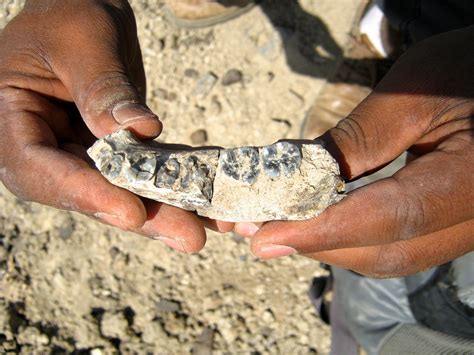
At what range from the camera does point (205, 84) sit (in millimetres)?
3631

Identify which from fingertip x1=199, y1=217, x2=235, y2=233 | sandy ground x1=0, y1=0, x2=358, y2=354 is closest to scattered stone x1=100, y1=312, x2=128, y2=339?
sandy ground x1=0, y1=0, x2=358, y2=354

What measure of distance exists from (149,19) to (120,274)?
1973 mm

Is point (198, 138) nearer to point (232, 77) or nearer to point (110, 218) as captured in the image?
point (232, 77)

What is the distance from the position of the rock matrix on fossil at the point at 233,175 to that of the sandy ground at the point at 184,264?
1.37 m

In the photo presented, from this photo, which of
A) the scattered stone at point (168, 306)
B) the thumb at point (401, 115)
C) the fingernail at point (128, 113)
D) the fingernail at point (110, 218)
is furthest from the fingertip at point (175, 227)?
the scattered stone at point (168, 306)

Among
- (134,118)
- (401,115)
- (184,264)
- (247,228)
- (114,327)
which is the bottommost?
(114,327)

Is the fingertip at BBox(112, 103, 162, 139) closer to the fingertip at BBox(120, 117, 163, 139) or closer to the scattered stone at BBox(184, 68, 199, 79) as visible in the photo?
the fingertip at BBox(120, 117, 163, 139)

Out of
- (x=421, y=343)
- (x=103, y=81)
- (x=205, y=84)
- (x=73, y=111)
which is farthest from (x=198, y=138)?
(x=421, y=343)

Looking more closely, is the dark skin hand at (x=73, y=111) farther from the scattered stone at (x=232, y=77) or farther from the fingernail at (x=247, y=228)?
the scattered stone at (x=232, y=77)

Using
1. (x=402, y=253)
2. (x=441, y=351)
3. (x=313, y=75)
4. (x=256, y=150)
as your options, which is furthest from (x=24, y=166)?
(x=313, y=75)

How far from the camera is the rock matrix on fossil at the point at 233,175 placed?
178cm

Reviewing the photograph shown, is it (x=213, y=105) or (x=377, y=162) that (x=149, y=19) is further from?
(x=377, y=162)

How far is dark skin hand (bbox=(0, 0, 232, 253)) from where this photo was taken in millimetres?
1789

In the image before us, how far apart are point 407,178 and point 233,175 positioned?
0.63m
